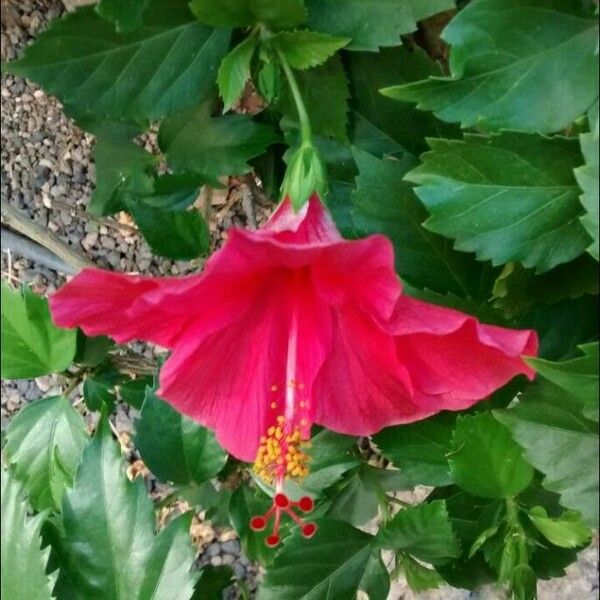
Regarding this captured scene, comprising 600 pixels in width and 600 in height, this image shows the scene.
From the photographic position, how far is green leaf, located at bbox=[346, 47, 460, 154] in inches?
30.5

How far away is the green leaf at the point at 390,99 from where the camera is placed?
2.54 feet

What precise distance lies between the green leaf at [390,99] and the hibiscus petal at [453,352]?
9.6 inches

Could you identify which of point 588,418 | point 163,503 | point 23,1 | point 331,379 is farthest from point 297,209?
point 23,1

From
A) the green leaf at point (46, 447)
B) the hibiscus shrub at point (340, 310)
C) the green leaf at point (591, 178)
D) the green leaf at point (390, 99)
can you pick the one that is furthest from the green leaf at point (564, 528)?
the green leaf at point (46, 447)

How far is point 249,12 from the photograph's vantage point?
749mm

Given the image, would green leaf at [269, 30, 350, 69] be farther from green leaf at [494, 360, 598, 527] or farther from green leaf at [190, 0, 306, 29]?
green leaf at [494, 360, 598, 527]

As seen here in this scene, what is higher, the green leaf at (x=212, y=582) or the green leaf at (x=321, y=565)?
the green leaf at (x=321, y=565)

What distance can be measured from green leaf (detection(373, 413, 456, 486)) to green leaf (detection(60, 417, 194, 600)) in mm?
213

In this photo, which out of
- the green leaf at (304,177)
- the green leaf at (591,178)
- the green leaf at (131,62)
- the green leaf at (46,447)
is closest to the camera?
the green leaf at (591,178)

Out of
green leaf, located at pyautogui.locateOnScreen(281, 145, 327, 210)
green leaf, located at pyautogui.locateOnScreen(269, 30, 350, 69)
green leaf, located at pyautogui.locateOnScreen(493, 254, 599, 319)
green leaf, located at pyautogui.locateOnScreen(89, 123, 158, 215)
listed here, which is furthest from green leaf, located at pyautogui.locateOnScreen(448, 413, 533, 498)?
green leaf, located at pyautogui.locateOnScreen(89, 123, 158, 215)

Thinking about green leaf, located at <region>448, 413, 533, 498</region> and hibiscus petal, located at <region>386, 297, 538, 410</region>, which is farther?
green leaf, located at <region>448, 413, 533, 498</region>

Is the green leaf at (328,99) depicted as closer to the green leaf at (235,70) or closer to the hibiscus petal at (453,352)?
the green leaf at (235,70)

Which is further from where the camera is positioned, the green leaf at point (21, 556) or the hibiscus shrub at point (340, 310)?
the green leaf at point (21, 556)

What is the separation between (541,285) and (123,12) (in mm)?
423
